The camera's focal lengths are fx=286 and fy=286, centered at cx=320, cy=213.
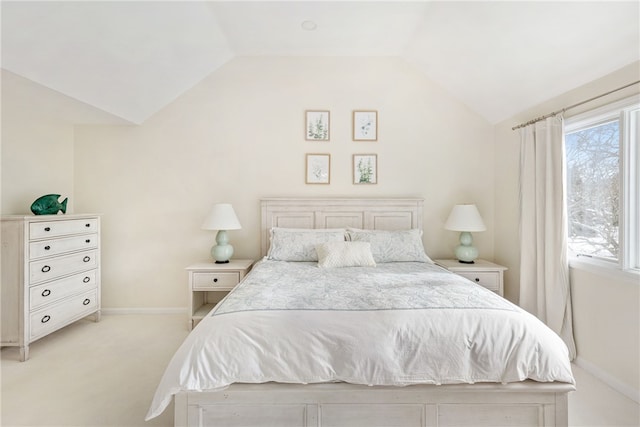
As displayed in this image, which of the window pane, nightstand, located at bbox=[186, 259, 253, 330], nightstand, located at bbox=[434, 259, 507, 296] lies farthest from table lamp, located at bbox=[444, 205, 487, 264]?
nightstand, located at bbox=[186, 259, 253, 330]

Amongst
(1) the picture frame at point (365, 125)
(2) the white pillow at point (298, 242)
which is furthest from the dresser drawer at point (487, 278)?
(1) the picture frame at point (365, 125)

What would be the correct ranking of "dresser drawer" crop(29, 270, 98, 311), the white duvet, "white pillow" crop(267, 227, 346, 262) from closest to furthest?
the white duvet < "dresser drawer" crop(29, 270, 98, 311) < "white pillow" crop(267, 227, 346, 262)

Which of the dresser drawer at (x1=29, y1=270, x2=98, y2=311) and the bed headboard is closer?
the dresser drawer at (x1=29, y1=270, x2=98, y2=311)

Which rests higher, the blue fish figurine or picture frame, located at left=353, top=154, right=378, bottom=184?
picture frame, located at left=353, top=154, right=378, bottom=184

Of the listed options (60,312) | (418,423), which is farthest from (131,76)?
(418,423)

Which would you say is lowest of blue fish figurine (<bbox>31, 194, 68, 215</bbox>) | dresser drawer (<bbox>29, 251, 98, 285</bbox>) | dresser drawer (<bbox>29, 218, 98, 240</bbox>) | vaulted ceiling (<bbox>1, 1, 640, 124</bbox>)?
dresser drawer (<bbox>29, 251, 98, 285</bbox>)

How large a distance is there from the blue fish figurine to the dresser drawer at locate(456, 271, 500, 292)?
412 cm

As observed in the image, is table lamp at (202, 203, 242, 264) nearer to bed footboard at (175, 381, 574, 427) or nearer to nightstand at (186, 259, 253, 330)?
nightstand at (186, 259, 253, 330)

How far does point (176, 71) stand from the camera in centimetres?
298

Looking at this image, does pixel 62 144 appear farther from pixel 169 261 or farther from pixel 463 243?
pixel 463 243

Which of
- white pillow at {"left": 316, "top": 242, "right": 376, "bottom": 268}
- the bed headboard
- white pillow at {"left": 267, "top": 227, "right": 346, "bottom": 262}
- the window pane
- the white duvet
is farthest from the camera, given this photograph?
the bed headboard

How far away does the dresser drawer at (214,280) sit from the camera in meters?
2.91

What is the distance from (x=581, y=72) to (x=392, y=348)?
2521 millimetres

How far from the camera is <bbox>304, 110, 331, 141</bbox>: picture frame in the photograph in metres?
3.37
